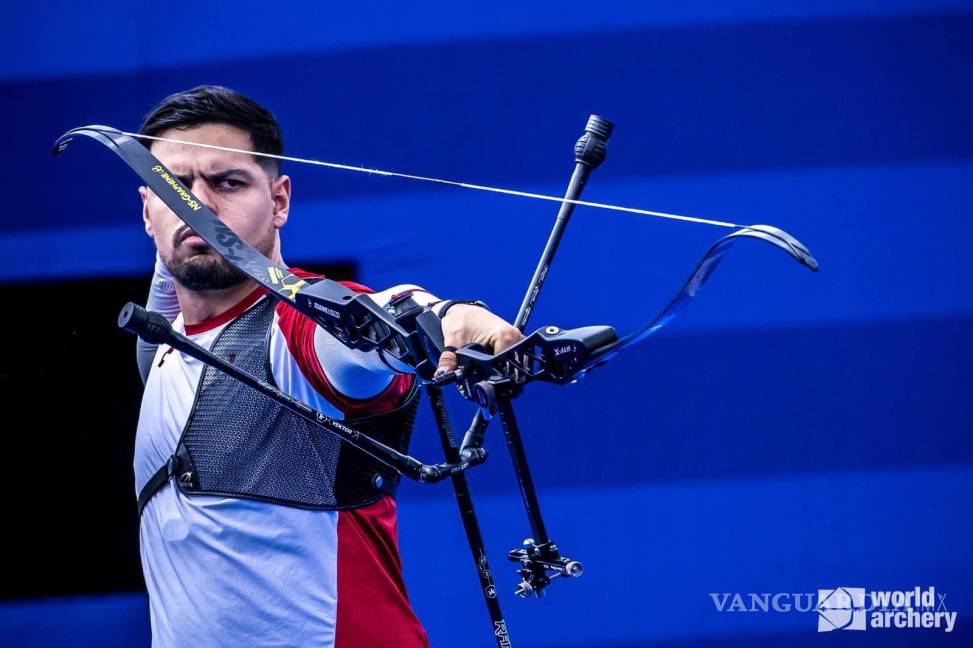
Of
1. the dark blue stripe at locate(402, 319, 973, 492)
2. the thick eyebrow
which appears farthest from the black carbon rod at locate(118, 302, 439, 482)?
the dark blue stripe at locate(402, 319, 973, 492)

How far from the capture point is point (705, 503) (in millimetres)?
2016

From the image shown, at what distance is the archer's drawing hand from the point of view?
42.4 inches

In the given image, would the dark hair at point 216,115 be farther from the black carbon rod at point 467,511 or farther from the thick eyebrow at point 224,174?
the black carbon rod at point 467,511

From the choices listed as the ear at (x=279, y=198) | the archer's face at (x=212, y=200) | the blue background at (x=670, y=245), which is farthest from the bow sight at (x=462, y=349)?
the blue background at (x=670, y=245)

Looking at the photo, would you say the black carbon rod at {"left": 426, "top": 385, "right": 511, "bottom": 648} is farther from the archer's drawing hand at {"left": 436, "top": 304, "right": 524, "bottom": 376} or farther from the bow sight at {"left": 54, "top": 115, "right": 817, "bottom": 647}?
the archer's drawing hand at {"left": 436, "top": 304, "right": 524, "bottom": 376}

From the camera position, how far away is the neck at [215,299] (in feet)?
5.08

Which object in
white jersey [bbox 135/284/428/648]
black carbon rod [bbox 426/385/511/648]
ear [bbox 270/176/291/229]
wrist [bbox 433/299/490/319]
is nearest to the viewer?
wrist [bbox 433/299/490/319]

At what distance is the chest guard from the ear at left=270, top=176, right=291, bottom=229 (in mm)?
212

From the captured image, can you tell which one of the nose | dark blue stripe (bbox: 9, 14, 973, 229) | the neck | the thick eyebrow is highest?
dark blue stripe (bbox: 9, 14, 973, 229)

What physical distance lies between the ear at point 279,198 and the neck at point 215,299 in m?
0.13

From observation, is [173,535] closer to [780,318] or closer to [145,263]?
[145,263]

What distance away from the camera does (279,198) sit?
164 cm

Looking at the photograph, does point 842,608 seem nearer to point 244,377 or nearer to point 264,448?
Result: point 264,448

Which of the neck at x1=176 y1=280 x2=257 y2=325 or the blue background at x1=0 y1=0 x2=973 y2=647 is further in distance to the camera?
the blue background at x1=0 y1=0 x2=973 y2=647
